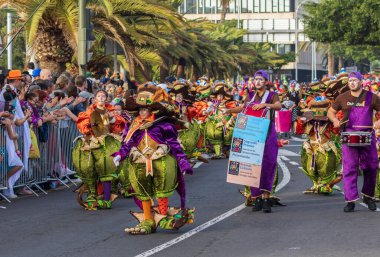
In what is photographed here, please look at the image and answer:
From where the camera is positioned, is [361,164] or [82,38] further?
[82,38]

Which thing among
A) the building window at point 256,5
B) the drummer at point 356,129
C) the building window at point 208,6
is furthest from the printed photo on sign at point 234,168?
the building window at point 256,5

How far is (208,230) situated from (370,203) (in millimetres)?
2985

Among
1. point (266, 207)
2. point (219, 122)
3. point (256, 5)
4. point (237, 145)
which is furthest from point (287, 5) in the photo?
point (266, 207)

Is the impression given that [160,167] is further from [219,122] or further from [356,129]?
[219,122]

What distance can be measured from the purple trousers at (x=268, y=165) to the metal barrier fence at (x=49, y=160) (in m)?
4.35

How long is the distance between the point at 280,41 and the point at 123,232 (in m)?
134

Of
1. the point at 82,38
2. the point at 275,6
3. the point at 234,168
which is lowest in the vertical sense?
the point at 234,168

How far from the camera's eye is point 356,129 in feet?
47.8

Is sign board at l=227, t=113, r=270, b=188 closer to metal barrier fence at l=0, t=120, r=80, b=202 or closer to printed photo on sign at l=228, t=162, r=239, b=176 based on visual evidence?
printed photo on sign at l=228, t=162, r=239, b=176

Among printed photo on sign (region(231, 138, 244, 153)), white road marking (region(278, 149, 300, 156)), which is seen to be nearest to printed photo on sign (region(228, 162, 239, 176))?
printed photo on sign (region(231, 138, 244, 153))

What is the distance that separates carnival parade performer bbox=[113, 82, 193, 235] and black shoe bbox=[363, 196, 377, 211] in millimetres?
3075

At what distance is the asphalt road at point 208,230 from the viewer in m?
11.0

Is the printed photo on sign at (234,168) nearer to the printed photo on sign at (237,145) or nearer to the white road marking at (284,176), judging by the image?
the printed photo on sign at (237,145)

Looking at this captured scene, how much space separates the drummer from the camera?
47.7ft
